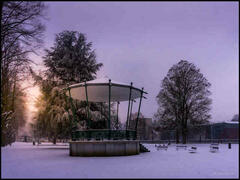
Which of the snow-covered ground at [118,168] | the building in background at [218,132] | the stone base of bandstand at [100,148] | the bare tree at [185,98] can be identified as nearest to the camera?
the snow-covered ground at [118,168]

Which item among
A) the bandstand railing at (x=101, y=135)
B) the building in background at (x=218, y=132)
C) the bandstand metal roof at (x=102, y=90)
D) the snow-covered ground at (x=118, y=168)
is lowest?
the building in background at (x=218, y=132)

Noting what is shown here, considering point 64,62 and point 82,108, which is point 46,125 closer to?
point 82,108

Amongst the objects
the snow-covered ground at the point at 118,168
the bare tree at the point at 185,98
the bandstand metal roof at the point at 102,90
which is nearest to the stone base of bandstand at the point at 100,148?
the snow-covered ground at the point at 118,168

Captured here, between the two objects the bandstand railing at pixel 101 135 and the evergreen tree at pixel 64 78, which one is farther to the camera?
the evergreen tree at pixel 64 78

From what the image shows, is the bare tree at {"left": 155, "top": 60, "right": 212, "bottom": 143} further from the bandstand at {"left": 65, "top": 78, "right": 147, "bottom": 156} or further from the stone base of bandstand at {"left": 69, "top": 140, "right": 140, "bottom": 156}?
the stone base of bandstand at {"left": 69, "top": 140, "right": 140, "bottom": 156}

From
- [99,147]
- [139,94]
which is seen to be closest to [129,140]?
[99,147]

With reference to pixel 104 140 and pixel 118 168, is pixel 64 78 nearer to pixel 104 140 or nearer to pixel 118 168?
pixel 104 140

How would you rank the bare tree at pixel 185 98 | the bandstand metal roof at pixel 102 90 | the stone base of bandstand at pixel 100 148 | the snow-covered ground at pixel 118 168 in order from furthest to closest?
the bare tree at pixel 185 98 < the bandstand metal roof at pixel 102 90 < the stone base of bandstand at pixel 100 148 < the snow-covered ground at pixel 118 168

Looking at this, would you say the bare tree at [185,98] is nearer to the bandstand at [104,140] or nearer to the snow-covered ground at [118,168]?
the bandstand at [104,140]

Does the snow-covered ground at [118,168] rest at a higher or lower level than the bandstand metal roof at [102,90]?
lower

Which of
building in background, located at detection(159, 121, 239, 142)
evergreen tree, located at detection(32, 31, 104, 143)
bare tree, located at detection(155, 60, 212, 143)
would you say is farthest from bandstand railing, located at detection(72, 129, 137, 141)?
building in background, located at detection(159, 121, 239, 142)

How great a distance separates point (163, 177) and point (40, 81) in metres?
24.0

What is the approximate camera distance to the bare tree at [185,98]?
4247cm

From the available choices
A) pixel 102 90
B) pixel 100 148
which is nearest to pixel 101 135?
pixel 100 148
